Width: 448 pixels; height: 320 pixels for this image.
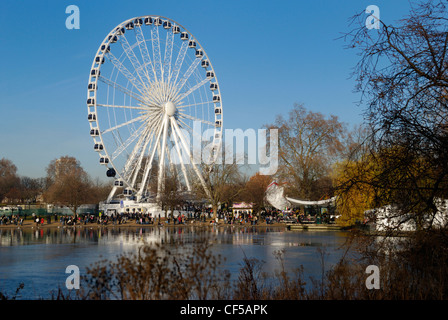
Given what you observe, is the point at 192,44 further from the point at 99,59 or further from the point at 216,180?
the point at 216,180

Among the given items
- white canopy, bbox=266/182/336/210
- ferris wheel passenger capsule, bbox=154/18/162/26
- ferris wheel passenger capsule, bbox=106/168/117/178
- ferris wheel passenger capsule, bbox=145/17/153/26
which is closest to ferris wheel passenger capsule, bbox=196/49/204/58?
ferris wheel passenger capsule, bbox=154/18/162/26

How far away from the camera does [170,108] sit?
51.3m

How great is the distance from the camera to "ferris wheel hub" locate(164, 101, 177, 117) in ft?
168

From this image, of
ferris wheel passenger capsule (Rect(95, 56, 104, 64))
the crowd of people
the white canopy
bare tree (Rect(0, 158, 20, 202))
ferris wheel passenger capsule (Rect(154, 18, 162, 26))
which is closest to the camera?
ferris wheel passenger capsule (Rect(95, 56, 104, 64))

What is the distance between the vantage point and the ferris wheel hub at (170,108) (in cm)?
5112

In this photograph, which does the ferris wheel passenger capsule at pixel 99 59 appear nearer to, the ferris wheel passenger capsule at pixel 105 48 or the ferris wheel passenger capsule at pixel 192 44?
the ferris wheel passenger capsule at pixel 105 48

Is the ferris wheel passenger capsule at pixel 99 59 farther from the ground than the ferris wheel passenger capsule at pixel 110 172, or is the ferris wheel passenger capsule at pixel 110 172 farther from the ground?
the ferris wheel passenger capsule at pixel 99 59

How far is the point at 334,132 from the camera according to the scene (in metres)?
55.2

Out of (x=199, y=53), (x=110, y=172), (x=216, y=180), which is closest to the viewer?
(x=110, y=172)

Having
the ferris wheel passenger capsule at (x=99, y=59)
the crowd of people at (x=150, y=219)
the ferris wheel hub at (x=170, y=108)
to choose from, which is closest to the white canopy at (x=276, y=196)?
the crowd of people at (x=150, y=219)

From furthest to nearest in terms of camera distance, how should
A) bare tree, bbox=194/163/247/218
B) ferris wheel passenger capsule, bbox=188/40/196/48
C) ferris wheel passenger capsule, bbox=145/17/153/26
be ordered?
bare tree, bbox=194/163/247/218 → ferris wheel passenger capsule, bbox=188/40/196/48 → ferris wheel passenger capsule, bbox=145/17/153/26

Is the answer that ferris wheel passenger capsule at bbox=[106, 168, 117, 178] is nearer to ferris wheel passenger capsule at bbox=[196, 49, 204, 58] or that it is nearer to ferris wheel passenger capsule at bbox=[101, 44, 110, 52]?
ferris wheel passenger capsule at bbox=[101, 44, 110, 52]

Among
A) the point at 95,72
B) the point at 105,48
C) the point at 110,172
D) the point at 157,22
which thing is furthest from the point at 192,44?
A: the point at 110,172
